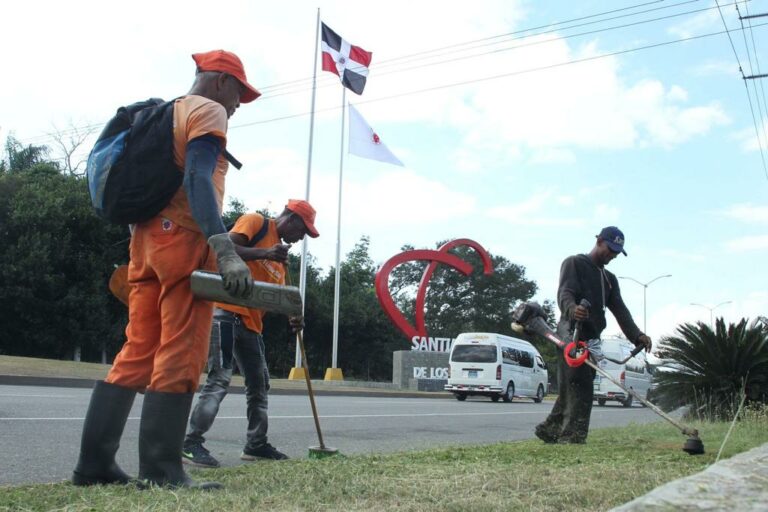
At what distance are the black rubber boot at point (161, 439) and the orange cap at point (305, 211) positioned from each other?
7.39ft

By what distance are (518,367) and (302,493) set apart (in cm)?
2305

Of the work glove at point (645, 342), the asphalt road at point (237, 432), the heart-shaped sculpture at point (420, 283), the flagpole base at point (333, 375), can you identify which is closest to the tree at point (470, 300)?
the heart-shaped sculpture at point (420, 283)

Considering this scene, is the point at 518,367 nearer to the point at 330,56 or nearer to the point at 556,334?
the point at 330,56

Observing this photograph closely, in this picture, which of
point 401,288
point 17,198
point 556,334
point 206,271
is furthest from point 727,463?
point 401,288

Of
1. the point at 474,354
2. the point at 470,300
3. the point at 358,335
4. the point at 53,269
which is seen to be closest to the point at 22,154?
the point at 53,269

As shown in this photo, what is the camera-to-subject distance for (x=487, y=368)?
80.2 ft

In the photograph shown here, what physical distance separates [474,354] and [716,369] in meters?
14.8

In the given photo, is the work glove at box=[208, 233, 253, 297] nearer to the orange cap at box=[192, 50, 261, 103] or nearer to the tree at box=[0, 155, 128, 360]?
the orange cap at box=[192, 50, 261, 103]

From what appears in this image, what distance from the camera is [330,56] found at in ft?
94.6

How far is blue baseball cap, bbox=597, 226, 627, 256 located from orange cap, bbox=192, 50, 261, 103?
11.7 ft

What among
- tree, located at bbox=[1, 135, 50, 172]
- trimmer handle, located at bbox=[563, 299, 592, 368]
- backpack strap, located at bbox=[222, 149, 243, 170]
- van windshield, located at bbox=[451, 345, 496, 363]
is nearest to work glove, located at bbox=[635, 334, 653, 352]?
trimmer handle, located at bbox=[563, 299, 592, 368]

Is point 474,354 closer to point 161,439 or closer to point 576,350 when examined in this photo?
point 576,350

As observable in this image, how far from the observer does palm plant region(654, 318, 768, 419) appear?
997cm

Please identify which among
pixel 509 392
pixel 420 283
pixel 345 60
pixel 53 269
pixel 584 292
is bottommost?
pixel 509 392
